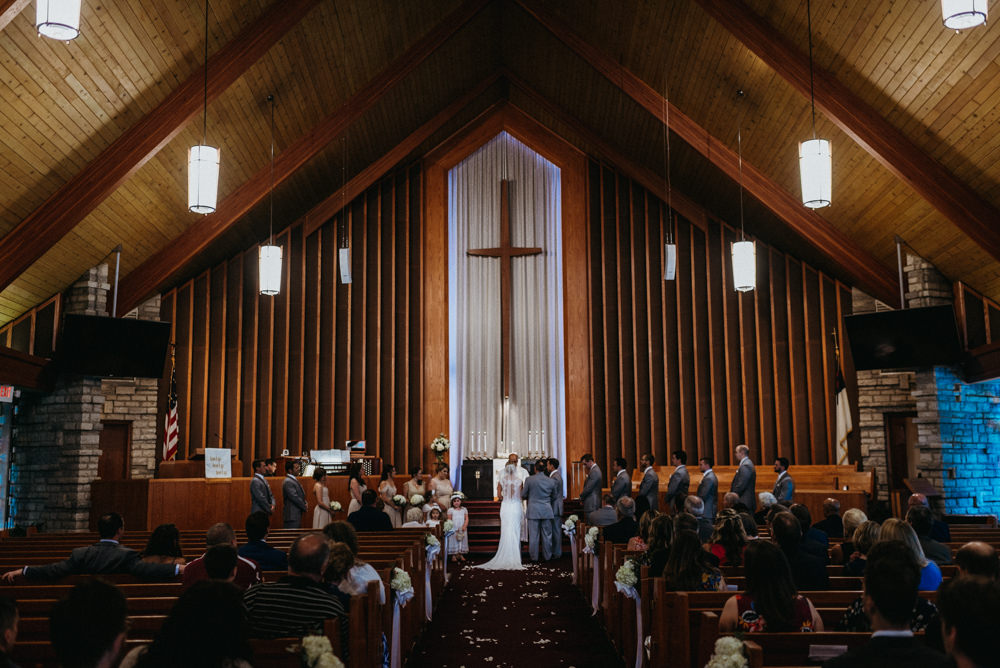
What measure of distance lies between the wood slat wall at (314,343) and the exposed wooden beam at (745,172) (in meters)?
4.30

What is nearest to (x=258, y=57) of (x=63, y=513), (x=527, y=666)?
(x=63, y=513)

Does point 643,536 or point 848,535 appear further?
point 643,536

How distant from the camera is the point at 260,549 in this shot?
471 cm

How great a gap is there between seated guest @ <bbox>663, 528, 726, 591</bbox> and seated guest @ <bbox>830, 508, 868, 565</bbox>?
1.12 metres

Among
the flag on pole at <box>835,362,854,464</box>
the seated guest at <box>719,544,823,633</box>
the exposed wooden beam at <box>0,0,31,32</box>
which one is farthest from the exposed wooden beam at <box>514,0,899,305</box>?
the seated guest at <box>719,544,823,633</box>

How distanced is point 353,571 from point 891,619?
283 centimetres

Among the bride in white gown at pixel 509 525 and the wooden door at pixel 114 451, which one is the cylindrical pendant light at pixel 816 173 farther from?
the wooden door at pixel 114 451

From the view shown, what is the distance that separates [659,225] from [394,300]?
4.39 m

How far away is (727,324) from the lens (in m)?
13.3

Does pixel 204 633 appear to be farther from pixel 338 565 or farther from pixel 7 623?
pixel 338 565

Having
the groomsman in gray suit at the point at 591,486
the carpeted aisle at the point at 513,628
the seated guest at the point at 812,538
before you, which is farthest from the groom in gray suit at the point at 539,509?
the seated guest at the point at 812,538

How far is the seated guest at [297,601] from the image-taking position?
315 cm

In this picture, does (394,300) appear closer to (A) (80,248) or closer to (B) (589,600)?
(A) (80,248)

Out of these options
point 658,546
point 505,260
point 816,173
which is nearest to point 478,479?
point 505,260
